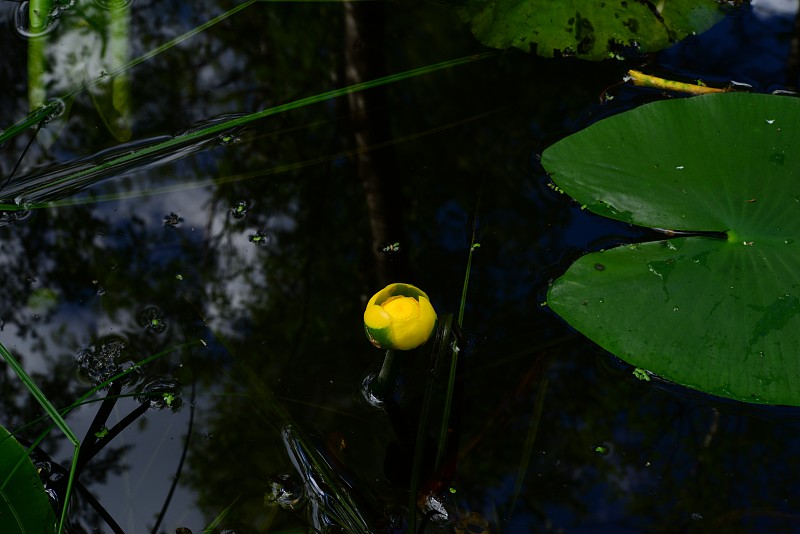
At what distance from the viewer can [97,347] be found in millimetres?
1521

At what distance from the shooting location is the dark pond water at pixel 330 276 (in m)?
1.36

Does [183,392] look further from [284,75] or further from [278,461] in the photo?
[284,75]

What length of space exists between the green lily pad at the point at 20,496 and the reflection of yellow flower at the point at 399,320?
694 millimetres

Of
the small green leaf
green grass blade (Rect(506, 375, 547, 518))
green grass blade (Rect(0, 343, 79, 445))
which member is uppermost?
green grass blade (Rect(0, 343, 79, 445))

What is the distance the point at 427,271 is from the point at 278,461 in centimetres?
59

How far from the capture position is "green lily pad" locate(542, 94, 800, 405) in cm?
132

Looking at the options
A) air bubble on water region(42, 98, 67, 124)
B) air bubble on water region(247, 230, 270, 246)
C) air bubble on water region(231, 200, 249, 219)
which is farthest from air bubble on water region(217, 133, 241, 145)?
air bubble on water region(42, 98, 67, 124)

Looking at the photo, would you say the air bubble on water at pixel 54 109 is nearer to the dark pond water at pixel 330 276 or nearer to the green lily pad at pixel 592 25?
the dark pond water at pixel 330 276

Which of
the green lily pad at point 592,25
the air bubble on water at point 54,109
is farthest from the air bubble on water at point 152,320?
the green lily pad at point 592,25

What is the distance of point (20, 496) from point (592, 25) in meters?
1.83

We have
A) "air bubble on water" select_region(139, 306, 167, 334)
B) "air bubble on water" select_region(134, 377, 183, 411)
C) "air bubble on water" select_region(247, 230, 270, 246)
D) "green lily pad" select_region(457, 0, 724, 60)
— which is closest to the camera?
"air bubble on water" select_region(134, 377, 183, 411)

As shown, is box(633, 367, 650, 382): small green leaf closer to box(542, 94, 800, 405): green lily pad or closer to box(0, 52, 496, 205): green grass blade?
box(542, 94, 800, 405): green lily pad

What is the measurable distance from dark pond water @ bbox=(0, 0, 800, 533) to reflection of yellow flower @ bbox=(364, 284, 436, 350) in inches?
12.6

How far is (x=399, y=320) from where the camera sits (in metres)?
1.15
